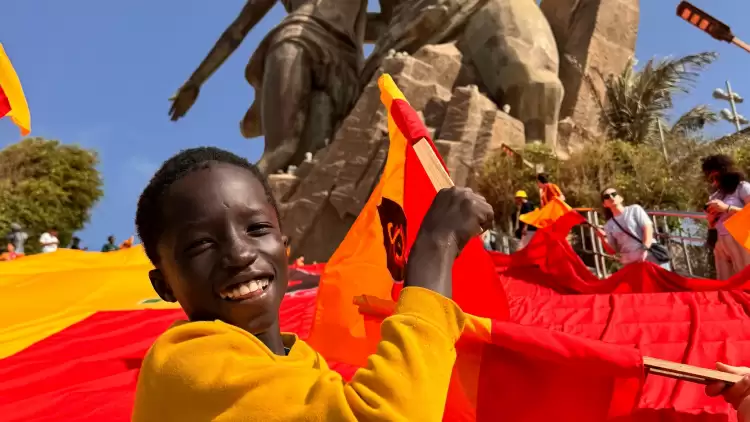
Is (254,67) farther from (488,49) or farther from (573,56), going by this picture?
(573,56)

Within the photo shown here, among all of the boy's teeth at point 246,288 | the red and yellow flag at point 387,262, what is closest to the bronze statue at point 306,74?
the red and yellow flag at point 387,262

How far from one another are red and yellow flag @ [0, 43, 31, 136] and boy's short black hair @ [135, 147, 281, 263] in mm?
1827

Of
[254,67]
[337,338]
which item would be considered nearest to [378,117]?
[254,67]

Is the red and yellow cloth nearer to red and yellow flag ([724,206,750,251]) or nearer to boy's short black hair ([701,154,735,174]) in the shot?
red and yellow flag ([724,206,750,251])

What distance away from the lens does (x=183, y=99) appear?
1485 centimetres

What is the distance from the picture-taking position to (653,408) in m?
→ 1.77

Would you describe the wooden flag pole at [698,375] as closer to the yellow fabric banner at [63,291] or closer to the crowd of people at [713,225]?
the crowd of people at [713,225]

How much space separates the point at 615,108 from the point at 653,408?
11.6m

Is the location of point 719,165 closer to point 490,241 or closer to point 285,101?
point 490,241

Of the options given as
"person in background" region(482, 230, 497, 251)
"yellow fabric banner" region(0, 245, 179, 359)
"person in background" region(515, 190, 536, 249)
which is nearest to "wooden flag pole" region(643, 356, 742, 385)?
"yellow fabric banner" region(0, 245, 179, 359)

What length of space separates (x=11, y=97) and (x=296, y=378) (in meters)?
2.28

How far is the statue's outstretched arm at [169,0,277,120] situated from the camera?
1468 centimetres

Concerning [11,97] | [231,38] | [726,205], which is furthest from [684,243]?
[231,38]

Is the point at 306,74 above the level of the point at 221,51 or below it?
below
